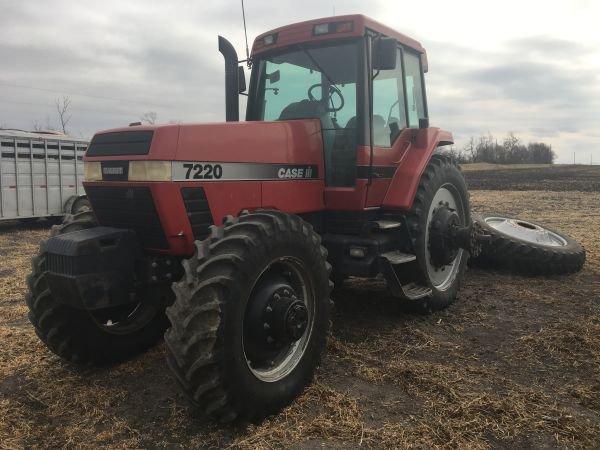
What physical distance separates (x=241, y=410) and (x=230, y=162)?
5.52 ft

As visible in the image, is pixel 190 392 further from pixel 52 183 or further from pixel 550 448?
pixel 52 183

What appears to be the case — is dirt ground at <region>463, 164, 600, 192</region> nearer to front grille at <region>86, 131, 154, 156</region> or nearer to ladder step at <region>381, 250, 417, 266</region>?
ladder step at <region>381, 250, 417, 266</region>

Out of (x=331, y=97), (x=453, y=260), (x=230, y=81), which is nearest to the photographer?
(x=331, y=97)

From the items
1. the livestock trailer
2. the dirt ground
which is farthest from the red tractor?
the dirt ground

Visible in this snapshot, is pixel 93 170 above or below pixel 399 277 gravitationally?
above

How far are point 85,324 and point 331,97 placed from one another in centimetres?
289

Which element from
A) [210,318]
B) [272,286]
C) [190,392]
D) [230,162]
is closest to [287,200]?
[230,162]

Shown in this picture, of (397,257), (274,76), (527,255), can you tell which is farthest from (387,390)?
(527,255)

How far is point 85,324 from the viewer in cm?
392

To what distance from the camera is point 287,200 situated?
13.7ft

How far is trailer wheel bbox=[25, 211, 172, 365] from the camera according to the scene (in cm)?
379

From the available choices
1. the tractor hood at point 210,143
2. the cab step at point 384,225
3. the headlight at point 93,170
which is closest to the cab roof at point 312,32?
the tractor hood at point 210,143

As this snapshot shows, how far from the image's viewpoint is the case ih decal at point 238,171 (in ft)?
11.1

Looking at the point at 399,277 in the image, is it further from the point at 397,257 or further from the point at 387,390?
the point at 387,390
